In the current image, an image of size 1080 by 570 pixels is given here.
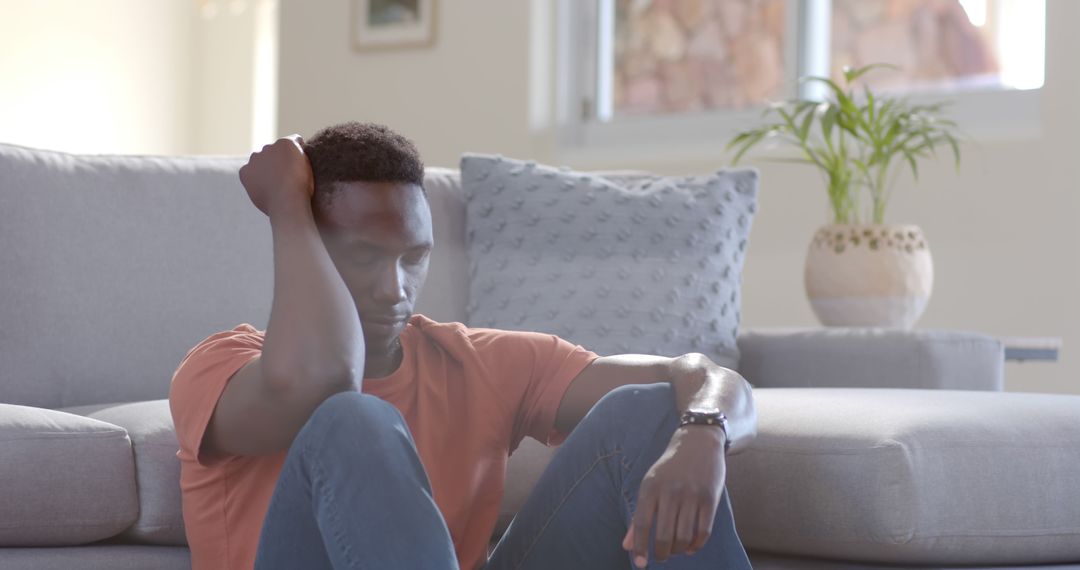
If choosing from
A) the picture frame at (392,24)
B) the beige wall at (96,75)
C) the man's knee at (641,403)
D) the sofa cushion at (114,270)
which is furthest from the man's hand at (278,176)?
the beige wall at (96,75)

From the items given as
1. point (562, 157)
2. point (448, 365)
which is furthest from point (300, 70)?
point (448, 365)

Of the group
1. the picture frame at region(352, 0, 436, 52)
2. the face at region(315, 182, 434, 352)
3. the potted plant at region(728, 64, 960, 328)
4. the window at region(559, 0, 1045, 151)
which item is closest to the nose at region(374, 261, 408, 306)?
the face at region(315, 182, 434, 352)

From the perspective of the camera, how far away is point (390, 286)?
4.59ft

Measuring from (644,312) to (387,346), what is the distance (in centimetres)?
89

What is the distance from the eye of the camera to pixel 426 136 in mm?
4266

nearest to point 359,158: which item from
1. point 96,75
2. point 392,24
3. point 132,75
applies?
point 392,24

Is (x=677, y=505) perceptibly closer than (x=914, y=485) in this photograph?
Yes

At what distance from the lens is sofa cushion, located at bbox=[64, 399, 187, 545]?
5.58ft

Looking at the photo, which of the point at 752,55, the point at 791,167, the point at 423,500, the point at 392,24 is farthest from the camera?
the point at 392,24

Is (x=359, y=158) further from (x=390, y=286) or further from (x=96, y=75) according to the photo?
(x=96, y=75)

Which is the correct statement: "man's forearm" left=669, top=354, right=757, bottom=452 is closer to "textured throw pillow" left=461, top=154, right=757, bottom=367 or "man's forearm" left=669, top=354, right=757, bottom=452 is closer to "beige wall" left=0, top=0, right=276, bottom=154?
"textured throw pillow" left=461, top=154, right=757, bottom=367

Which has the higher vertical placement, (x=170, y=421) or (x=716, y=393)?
(x=716, y=393)

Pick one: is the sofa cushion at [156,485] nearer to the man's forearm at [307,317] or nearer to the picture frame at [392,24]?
the man's forearm at [307,317]

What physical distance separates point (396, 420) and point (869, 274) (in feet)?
5.68
